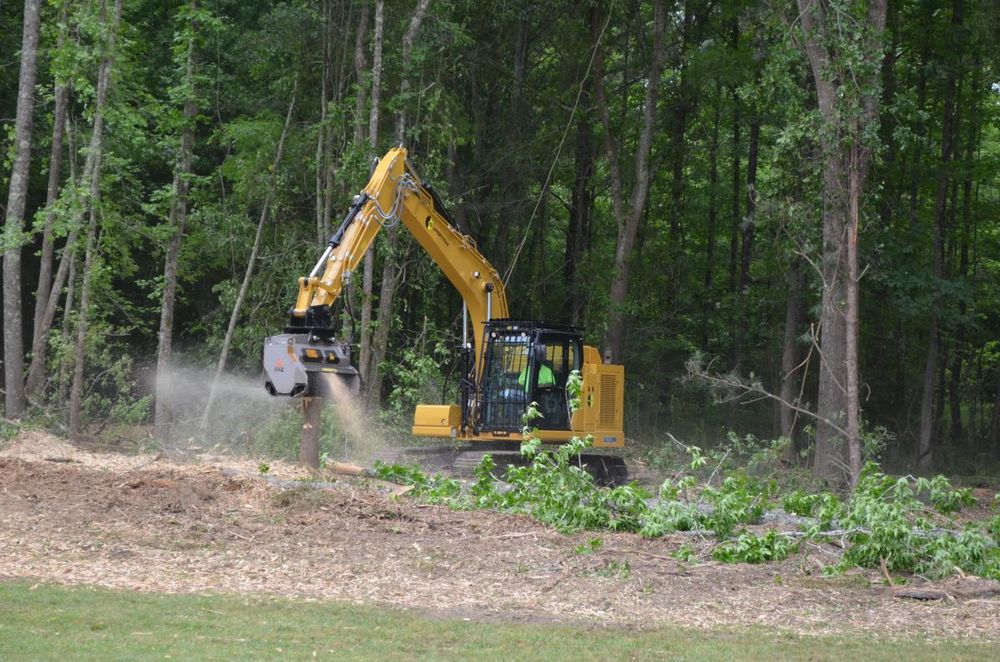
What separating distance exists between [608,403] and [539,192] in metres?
13.6

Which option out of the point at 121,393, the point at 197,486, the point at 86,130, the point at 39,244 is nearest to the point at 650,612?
the point at 197,486

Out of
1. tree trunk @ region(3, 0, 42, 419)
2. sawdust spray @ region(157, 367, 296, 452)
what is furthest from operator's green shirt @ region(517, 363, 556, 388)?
tree trunk @ region(3, 0, 42, 419)

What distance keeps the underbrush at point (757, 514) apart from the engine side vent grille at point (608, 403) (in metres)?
4.07

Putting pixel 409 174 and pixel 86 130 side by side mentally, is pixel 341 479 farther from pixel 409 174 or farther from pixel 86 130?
pixel 86 130

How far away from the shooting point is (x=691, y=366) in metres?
16.8

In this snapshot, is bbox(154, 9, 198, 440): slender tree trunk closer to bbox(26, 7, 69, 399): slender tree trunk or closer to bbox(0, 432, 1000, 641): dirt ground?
bbox(26, 7, 69, 399): slender tree trunk

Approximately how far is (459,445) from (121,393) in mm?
8562

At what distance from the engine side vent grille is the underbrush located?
4.07 meters

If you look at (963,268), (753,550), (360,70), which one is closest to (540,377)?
(753,550)

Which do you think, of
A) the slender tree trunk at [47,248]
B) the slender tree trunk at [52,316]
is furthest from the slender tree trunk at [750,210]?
the slender tree trunk at [47,248]

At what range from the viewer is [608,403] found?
689 inches

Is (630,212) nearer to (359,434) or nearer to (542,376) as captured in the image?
(359,434)

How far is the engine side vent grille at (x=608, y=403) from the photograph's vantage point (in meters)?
17.4

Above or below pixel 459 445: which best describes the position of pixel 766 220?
above
